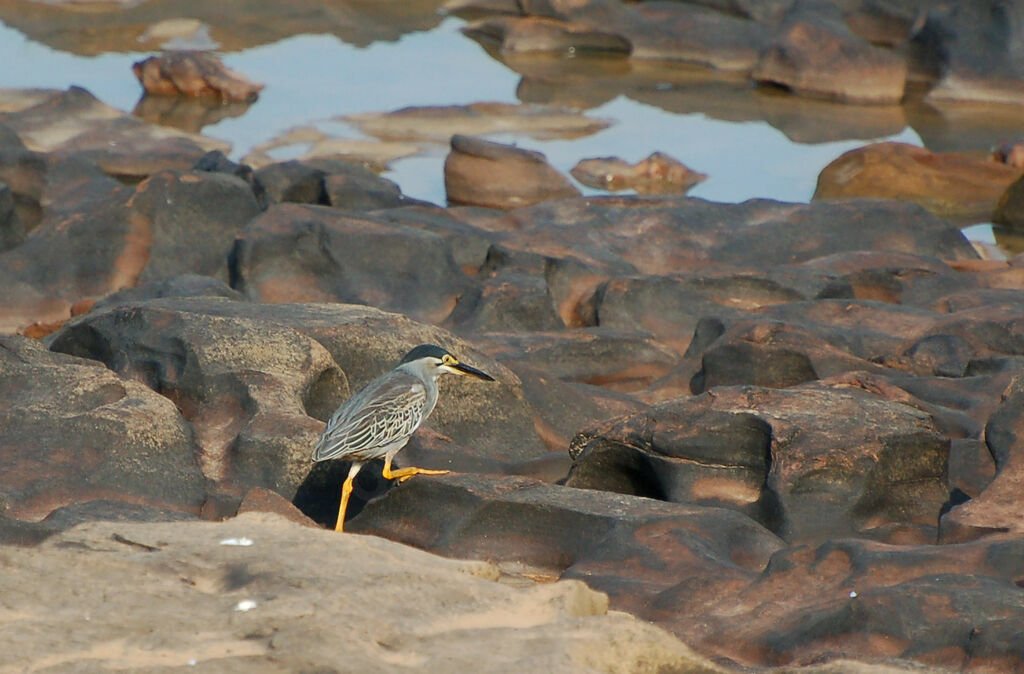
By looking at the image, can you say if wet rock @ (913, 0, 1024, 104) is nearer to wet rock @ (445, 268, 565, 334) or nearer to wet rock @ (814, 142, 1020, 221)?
wet rock @ (814, 142, 1020, 221)

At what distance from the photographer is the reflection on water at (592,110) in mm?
18172

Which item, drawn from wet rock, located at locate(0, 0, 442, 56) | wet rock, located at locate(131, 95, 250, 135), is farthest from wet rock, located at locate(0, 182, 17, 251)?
wet rock, located at locate(0, 0, 442, 56)

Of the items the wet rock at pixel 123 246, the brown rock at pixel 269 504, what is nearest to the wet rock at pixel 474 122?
the wet rock at pixel 123 246

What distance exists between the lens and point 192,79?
20.2 m

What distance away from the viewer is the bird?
241 inches

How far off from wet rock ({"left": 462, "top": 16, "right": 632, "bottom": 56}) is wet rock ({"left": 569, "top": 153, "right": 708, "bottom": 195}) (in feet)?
21.1

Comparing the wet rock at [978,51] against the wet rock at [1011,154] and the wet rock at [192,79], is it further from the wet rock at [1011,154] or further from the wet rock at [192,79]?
the wet rock at [192,79]

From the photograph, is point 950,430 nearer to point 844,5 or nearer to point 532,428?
point 532,428

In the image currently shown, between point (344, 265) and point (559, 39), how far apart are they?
13958mm

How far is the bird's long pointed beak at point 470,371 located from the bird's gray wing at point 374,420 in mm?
387

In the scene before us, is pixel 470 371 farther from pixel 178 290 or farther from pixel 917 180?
pixel 917 180

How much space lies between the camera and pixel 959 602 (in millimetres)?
4559

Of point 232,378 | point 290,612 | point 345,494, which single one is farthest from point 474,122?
point 290,612

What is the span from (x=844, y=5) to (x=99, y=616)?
21.6 metres
